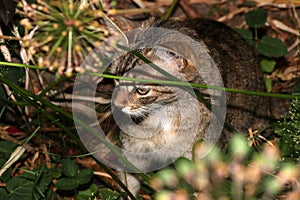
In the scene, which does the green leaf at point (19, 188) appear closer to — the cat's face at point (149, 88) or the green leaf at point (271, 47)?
the cat's face at point (149, 88)

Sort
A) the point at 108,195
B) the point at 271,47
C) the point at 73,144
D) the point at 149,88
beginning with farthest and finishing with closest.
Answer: the point at 271,47
the point at 73,144
the point at 108,195
the point at 149,88

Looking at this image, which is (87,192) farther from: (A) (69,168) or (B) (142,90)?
(B) (142,90)

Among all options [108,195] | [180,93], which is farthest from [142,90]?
[108,195]

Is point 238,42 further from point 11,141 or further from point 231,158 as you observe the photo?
point 11,141

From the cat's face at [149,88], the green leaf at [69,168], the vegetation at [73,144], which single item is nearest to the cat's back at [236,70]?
the vegetation at [73,144]

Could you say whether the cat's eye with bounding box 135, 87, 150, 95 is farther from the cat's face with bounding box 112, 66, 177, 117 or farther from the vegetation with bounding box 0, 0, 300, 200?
the vegetation with bounding box 0, 0, 300, 200

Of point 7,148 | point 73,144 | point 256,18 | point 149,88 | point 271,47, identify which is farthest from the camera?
point 256,18
